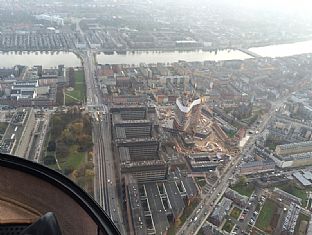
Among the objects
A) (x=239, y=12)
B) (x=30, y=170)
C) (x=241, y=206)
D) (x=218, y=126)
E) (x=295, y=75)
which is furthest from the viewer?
(x=239, y=12)

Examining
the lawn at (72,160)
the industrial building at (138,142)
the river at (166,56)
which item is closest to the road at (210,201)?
the industrial building at (138,142)

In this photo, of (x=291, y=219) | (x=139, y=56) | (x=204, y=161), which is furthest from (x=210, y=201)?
(x=139, y=56)

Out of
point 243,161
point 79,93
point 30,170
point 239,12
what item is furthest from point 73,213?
point 239,12

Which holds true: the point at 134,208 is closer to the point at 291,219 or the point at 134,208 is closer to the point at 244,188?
the point at 244,188

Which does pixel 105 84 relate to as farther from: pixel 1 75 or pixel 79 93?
pixel 1 75

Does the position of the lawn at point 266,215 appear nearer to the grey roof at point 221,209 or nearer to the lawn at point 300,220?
the lawn at point 300,220

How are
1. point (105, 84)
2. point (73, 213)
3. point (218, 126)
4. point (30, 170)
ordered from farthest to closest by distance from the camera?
point (105, 84)
point (218, 126)
point (30, 170)
point (73, 213)

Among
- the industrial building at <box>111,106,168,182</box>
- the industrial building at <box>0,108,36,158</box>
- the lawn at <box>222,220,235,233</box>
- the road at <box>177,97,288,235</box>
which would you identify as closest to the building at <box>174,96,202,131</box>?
the industrial building at <box>111,106,168,182</box>
